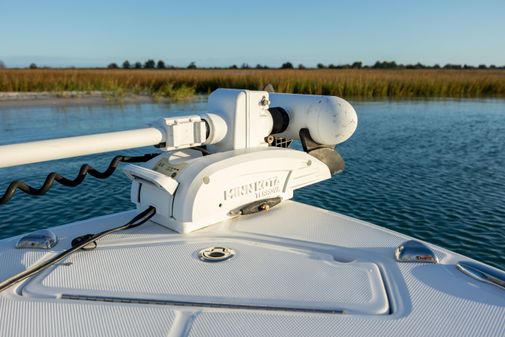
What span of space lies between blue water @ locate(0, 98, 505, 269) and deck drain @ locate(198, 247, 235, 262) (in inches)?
104

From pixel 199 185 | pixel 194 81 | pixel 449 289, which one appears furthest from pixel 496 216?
pixel 194 81

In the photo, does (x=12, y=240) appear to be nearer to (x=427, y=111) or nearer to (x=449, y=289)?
(x=449, y=289)

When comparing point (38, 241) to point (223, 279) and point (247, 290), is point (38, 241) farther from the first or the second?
point (247, 290)

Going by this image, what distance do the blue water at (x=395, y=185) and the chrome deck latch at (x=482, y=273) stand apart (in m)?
2.08

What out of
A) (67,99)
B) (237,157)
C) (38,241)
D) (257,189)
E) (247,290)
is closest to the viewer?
(247,290)

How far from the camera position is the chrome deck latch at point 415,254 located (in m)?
1.80

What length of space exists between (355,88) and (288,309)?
1652 cm

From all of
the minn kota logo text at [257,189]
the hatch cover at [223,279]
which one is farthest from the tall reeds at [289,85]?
the hatch cover at [223,279]

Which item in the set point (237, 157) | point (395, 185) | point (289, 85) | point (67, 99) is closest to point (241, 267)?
point (237, 157)

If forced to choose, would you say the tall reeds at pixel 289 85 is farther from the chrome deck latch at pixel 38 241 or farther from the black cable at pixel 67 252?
the chrome deck latch at pixel 38 241

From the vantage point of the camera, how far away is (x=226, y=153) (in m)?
2.29

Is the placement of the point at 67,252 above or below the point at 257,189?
below

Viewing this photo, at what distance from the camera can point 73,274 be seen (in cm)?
168

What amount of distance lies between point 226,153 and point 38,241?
99cm
